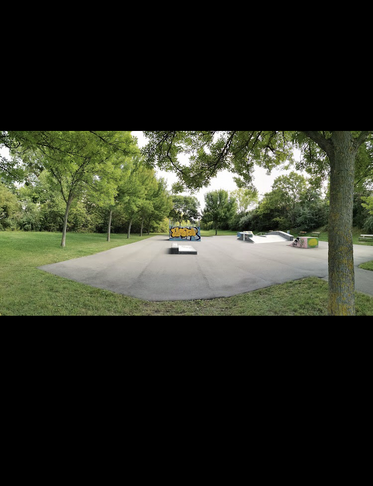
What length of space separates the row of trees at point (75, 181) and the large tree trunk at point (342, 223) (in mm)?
3636

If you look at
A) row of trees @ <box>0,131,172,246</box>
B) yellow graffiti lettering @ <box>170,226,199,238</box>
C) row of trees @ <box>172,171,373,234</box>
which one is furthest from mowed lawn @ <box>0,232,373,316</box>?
yellow graffiti lettering @ <box>170,226,199,238</box>

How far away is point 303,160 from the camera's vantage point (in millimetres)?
4539

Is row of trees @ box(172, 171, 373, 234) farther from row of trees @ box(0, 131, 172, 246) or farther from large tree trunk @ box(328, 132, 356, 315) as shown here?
large tree trunk @ box(328, 132, 356, 315)

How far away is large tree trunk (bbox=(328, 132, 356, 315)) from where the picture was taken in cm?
285

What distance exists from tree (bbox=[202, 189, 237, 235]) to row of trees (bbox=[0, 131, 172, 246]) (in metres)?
3.91

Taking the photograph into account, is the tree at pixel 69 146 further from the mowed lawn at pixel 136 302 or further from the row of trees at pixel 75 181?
the mowed lawn at pixel 136 302

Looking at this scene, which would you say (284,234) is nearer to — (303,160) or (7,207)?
(303,160)

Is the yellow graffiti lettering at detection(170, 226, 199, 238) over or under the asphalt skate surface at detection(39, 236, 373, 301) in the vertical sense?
over

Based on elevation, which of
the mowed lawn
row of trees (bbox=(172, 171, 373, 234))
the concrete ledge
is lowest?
the mowed lawn

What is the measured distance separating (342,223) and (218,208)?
10.3 meters
